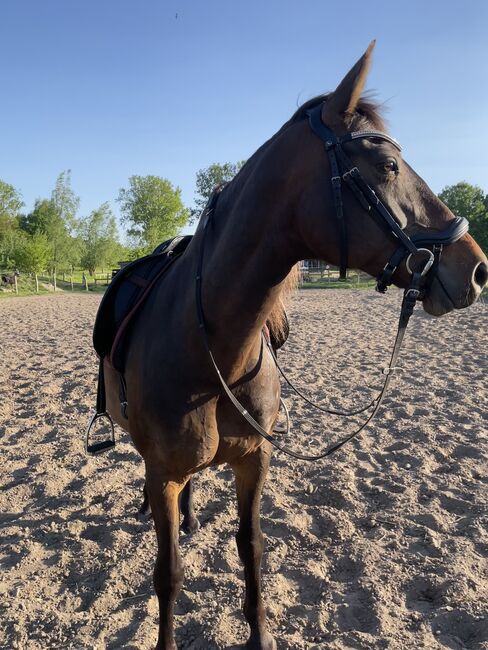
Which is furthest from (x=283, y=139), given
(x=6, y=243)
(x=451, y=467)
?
(x=6, y=243)

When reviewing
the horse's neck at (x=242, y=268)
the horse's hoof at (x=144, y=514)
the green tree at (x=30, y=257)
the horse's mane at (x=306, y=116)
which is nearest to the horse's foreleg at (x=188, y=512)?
the horse's hoof at (x=144, y=514)

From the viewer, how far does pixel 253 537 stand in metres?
2.53

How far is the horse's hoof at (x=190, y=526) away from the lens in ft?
11.2

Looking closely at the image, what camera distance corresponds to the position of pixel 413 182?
1577 mm

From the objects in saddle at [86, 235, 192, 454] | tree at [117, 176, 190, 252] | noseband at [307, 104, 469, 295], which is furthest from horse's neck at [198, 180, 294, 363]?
tree at [117, 176, 190, 252]

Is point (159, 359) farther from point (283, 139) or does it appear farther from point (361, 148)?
point (361, 148)

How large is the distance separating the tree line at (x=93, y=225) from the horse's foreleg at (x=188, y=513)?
29503 mm

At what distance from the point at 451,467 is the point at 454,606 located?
1810 mm

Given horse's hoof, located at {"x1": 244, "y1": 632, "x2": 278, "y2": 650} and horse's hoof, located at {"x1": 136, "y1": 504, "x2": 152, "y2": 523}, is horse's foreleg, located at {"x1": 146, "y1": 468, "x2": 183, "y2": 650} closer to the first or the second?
horse's hoof, located at {"x1": 244, "y1": 632, "x2": 278, "y2": 650}

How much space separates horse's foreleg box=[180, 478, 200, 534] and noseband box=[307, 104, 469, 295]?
254 cm

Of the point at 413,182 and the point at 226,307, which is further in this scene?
the point at 226,307

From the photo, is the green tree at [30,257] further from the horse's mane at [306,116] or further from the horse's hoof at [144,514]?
the horse's mane at [306,116]

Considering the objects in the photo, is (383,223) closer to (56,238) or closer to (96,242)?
(56,238)

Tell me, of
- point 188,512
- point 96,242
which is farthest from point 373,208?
point 96,242
